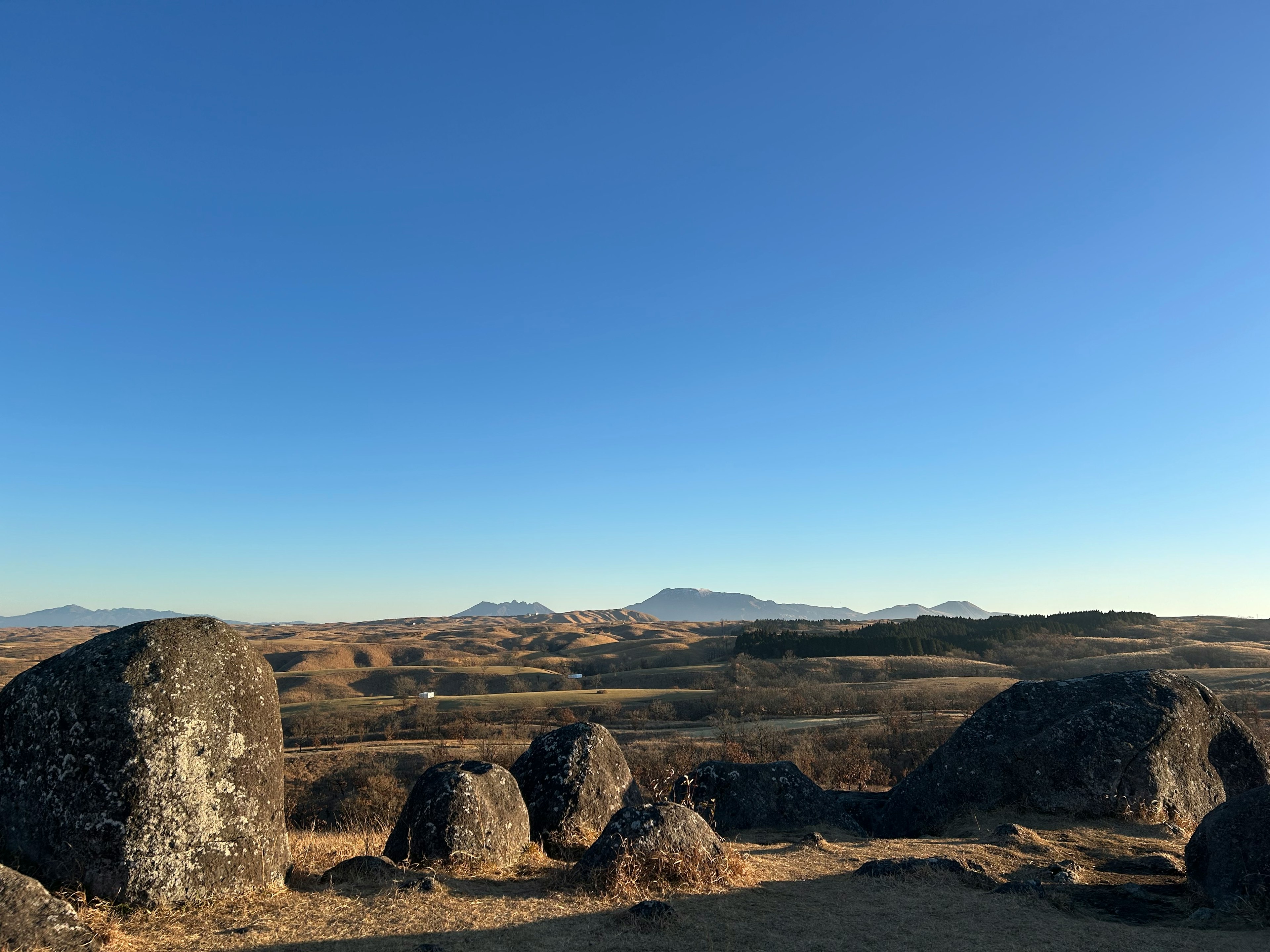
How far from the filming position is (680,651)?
424 ft

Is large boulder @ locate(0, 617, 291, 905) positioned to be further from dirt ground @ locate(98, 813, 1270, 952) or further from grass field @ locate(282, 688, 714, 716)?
grass field @ locate(282, 688, 714, 716)

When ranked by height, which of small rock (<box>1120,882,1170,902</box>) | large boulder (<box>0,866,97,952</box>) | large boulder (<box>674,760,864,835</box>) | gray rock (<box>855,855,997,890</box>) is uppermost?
large boulder (<box>0,866,97,952</box>)

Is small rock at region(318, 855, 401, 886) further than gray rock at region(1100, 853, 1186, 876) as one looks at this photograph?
No

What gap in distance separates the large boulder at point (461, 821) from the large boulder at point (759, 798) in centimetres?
567

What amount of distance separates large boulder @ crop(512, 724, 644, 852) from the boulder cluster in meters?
0.03

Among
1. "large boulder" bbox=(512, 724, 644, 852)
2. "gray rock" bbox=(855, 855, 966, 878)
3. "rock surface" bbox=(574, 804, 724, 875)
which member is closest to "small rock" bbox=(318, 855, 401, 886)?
"rock surface" bbox=(574, 804, 724, 875)

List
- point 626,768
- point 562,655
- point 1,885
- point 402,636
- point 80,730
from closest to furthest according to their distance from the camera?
point 1,885, point 80,730, point 626,768, point 562,655, point 402,636

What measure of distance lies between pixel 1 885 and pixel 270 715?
2911 mm

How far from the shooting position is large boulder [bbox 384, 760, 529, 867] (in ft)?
33.2

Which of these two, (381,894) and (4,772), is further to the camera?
(381,894)

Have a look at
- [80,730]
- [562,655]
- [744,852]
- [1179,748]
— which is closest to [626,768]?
[744,852]

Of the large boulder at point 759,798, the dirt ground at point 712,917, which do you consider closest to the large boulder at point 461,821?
the dirt ground at point 712,917

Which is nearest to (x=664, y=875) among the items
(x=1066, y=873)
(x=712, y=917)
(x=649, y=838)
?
(x=649, y=838)

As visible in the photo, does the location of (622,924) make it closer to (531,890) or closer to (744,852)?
(531,890)
